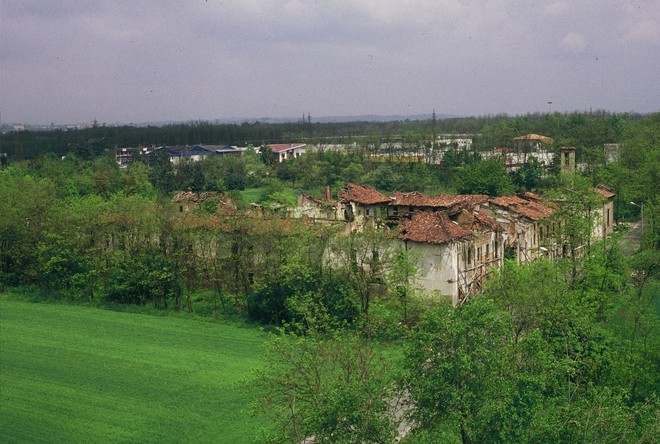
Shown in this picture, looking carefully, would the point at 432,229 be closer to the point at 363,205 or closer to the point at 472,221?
the point at 472,221

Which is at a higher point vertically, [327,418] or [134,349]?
[327,418]

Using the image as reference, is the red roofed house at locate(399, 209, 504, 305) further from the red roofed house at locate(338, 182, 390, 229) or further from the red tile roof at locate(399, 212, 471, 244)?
the red roofed house at locate(338, 182, 390, 229)

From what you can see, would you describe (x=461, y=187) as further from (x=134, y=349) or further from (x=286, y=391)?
(x=286, y=391)

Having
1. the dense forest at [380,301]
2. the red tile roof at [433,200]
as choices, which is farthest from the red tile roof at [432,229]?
the red tile roof at [433,200]

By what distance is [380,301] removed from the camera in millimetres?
35812

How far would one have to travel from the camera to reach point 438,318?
18375 mm

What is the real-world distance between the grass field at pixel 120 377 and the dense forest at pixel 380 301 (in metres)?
2.08

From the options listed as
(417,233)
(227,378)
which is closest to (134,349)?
(227,378)

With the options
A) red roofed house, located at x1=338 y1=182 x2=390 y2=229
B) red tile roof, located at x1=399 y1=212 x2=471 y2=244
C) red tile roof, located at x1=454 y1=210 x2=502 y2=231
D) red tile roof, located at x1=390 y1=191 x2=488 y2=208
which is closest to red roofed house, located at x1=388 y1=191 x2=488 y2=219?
red tile roof, located at x1=390 y1=191 x2=488 y2=208

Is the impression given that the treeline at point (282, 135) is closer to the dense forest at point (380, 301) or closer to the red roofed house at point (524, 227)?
the dense forest at point (380, 301)

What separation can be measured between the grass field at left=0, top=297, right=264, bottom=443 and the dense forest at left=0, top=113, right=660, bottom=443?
2.08 metres

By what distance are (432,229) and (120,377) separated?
1714 centimetres

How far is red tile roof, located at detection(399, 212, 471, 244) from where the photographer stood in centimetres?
3951

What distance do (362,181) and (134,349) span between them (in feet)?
178
